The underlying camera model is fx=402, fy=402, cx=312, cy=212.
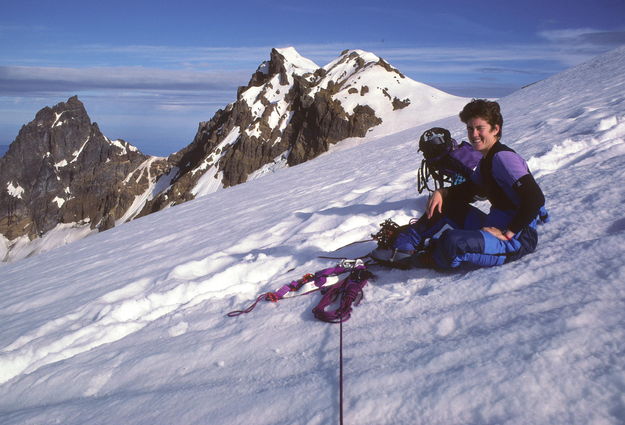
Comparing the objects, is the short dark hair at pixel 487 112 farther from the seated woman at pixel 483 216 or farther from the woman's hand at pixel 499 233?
the woman's hand at pixel 499 233

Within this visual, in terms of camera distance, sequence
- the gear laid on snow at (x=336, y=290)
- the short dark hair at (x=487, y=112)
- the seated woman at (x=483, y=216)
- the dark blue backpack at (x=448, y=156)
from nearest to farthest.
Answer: the seated woman at (x=483, y=216)
the gear laid on snow at (x=336, y=290)
the short dark hair at (x=487, y=112)
the dark blue backpack at (x=448, y=156)

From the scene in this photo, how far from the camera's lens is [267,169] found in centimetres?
8306

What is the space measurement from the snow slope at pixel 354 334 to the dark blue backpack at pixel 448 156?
42.2 inches

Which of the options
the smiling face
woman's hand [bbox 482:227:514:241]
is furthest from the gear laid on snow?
the smiling face

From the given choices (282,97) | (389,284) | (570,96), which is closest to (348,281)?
(389,284)

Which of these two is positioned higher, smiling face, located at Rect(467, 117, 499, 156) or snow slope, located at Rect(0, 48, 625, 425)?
smiling face, located at Rect(467, 117, 499, 156)

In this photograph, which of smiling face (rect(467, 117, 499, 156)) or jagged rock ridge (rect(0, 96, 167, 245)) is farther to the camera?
jagged rock ridge (rect(0, 96, 167, 245))

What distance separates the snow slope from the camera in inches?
86.8

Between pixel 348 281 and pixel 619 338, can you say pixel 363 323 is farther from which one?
pixel 619 338

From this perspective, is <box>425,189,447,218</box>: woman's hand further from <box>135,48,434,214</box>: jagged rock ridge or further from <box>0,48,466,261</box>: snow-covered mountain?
<box>135,48,434,214</box>: jagged rock ridge

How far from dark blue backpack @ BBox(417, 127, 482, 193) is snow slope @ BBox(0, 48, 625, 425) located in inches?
42.2

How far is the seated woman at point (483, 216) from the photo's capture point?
3500 millimetres

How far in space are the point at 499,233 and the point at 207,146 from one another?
10589 cm

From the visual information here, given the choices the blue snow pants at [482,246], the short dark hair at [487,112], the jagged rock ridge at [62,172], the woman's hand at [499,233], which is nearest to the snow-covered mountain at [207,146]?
the jagged rock ridge at [62,172]
